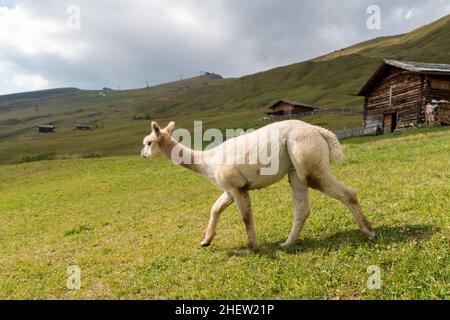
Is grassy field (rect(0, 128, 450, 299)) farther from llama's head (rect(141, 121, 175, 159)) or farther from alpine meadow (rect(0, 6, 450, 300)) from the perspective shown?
llama's head (rect(141, 121, 175, 159))

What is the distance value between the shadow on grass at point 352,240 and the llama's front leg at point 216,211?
2.90ft

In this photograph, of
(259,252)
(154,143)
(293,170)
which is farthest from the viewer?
(154,143)

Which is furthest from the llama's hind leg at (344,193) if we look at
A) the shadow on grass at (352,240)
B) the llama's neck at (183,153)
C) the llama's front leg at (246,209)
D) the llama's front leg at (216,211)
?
the llama's neck at (183,153)

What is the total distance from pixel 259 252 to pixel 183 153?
307 centimetres

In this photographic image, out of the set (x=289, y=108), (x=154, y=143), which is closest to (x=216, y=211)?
(x=154, y=143)

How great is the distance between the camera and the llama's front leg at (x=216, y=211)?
28.0ft

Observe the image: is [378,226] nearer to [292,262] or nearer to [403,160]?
[292,262]

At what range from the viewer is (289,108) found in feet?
312

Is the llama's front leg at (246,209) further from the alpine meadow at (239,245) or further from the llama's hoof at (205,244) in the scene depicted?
Result: the llama's hoof at (205,244)

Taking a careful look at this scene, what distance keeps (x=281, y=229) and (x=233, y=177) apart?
8.61ft

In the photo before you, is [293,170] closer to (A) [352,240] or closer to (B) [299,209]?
(B) [299,209]

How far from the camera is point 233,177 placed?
7586mm

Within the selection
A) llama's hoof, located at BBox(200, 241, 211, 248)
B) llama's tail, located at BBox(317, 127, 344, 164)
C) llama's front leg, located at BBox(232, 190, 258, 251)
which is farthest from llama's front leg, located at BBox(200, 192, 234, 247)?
llama's tail, located at BBox(317, 127, 344, 164)
